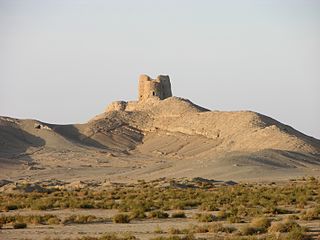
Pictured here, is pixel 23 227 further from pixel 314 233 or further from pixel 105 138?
pixel 105 138

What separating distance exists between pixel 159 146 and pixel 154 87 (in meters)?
15.5

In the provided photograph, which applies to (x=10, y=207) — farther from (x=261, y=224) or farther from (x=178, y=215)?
(x=261, y=224)

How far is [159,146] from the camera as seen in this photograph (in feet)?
295

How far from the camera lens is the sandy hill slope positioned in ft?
213

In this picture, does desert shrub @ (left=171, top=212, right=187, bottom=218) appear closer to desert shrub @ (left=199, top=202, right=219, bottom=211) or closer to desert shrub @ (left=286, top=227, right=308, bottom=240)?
desert shrub @ (left=199, top=202, right=219, bottom=211)

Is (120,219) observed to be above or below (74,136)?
below

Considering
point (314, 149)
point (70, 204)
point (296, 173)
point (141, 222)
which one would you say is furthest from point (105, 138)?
point (141, 222)

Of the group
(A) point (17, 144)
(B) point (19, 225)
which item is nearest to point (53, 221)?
(B) point (19, 225)

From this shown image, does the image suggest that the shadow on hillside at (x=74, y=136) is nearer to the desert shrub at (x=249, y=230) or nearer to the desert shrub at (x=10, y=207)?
the desert shrub at (x=10, y=207)

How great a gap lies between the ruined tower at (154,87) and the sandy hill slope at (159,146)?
131cm

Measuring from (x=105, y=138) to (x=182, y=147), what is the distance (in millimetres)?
11951

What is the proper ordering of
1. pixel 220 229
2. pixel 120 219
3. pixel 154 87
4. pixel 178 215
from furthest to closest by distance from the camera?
pixel 154 87, pixel 178 215, pixel 120 219, pixel 220 229

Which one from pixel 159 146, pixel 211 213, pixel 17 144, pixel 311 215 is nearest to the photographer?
pixel 311 215

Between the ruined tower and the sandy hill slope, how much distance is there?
1.31 m
